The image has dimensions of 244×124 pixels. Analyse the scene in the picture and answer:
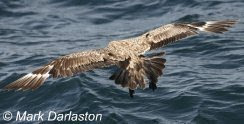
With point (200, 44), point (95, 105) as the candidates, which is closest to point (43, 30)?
point (200, 44)

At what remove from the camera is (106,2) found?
18281 mm

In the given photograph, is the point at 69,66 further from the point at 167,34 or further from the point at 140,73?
the point at 167,34

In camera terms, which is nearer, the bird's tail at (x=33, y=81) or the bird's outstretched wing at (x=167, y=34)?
the bird's tail at (x=33, y=81)

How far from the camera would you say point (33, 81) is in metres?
10.0

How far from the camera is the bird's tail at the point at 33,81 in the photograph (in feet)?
32.5

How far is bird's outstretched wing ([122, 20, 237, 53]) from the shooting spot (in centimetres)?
1053

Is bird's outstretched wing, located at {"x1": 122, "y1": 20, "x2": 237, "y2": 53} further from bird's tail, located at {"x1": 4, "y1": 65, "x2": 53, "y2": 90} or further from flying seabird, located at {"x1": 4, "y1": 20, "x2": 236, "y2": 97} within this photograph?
bird's tail, located at {"x1": 4, "y1": 65, "x2": 53, "y2": 90}

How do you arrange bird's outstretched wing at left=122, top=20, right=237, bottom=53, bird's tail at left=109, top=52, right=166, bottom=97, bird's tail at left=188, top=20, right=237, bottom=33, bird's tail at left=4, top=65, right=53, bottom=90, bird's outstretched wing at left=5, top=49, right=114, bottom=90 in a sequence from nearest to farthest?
bird's tail at left=109, top=52, right=166, bottom=97, bird's outstretched wing at left=5, top=49, right=114, bottom=90, bird's tail at left=4, top=65, right=53, bottom=90, bird's outstretched wing at left=122, top=20, right=237, bottom=53, bird's tail at left=188, top=20, right=237, bottom=33

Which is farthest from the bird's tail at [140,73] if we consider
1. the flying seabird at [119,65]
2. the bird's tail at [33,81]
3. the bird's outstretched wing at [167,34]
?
the bird's tail at [33,81]

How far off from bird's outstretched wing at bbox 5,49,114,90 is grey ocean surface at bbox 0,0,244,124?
965 millimetres

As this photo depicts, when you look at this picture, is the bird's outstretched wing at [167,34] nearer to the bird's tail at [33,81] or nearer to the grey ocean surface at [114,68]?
the grey ocean surface at [114,68]

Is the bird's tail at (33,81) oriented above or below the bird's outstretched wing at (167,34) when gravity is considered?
below

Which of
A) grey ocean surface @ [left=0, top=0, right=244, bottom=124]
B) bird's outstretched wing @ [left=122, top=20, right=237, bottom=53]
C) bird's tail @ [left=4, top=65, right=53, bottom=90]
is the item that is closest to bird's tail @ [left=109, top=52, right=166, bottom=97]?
bird's outstretched wing @ [left=122, top=20, right=237, bottom=53]

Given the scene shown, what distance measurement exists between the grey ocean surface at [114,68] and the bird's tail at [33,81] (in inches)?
35.4
